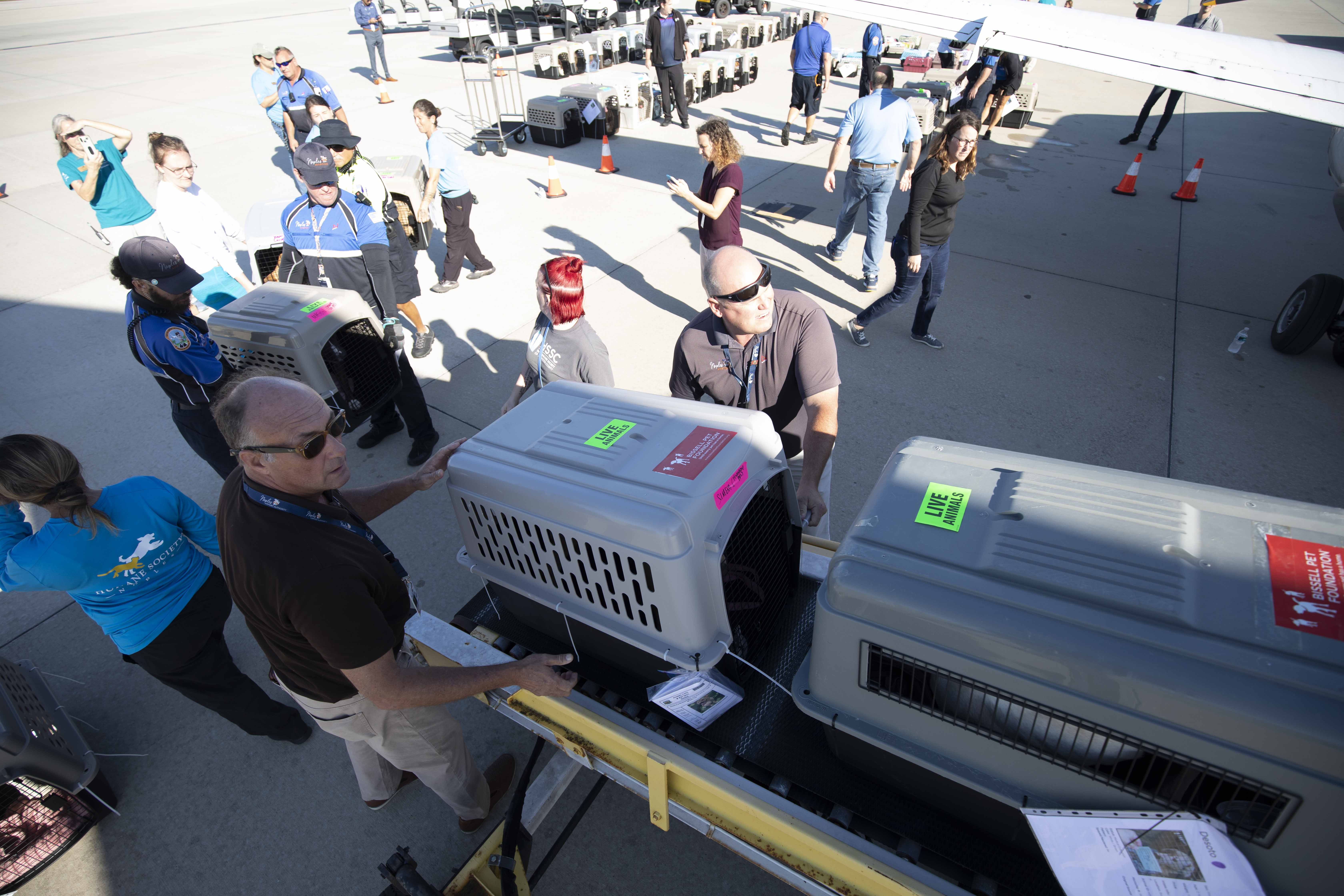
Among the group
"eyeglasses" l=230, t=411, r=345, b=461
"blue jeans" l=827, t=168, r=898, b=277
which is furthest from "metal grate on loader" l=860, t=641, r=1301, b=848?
"blue jeans" l=827, t=168, r=898, b=277

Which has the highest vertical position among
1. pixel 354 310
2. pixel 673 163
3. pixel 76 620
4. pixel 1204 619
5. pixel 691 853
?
pixel 1204 619

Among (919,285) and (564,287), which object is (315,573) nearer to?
(564,287)

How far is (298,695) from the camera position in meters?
2.06

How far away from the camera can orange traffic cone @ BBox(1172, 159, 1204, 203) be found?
816cm

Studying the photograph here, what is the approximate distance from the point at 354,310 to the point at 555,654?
8.06 feet

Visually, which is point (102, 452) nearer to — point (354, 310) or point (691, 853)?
point (354, 310)

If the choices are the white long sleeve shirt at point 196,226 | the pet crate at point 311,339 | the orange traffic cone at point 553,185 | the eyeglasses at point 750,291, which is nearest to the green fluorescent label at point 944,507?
the eyeglasses at point 750,291

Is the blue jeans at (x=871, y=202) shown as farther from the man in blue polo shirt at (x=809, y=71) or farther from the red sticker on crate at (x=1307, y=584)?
the red sticker on crate at (x=1307, y=584)

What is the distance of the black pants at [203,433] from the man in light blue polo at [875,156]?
5.30 m

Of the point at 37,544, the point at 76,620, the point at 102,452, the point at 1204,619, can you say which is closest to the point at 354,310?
the point at 37,544

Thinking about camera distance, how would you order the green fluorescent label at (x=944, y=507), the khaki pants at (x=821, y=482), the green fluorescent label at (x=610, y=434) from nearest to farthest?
the green fluorescent label at (x=944, y=507)
the green fluorescent label at (x=610, y=434)
the khaki pants at (x=821, y=482)

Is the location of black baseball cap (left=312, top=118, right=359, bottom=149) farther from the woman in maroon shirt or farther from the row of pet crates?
the row of pet crates

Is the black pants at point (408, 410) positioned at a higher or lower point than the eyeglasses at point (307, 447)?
lower

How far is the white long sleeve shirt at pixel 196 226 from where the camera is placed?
4.51m
